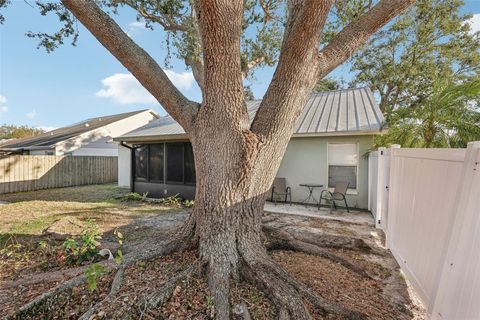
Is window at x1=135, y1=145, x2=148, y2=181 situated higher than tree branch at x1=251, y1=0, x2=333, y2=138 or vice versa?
tree branch at x1=251, y1=0, x2=333, y2=138

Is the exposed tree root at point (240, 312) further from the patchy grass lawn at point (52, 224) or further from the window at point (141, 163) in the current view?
the window at point (141, 163)

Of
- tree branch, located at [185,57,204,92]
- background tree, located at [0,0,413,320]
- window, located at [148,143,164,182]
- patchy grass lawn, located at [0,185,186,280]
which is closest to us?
background tree, located at [0,0,413,320]

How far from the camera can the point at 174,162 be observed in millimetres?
9516

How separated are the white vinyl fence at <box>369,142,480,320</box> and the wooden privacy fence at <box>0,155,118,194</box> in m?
15.0

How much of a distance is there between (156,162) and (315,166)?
6.42m

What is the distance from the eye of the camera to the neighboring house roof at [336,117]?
23.8 feet

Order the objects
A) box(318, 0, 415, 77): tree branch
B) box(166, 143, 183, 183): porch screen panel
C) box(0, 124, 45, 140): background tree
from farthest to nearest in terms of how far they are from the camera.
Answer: box(0, 124, 45, 140): background tree
box(166, 143, 183, 183): porch screen panel
box(318, 0, 415, 77): tree branch

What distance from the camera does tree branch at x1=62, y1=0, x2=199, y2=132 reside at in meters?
2.53

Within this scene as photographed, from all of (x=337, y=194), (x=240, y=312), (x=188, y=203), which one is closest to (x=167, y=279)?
(x=240, y=312)

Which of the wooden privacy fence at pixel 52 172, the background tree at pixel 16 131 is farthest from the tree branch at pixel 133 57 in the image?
the background tree at pixel 16 131

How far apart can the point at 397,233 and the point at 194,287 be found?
3.13 meters

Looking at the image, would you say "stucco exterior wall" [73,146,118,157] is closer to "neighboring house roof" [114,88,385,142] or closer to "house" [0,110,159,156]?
"house" [0,110,159,156]

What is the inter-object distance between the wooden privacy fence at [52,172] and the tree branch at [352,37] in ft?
46.7

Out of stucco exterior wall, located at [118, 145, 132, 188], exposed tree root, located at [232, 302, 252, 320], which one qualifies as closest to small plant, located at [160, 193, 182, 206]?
stucco exterior wall, located at [118, 145, 132, 188]
